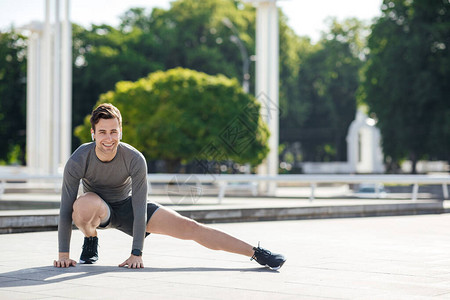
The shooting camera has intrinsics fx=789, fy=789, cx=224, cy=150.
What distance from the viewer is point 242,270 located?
6008 mm

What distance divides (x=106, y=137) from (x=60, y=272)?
1034 millimetres

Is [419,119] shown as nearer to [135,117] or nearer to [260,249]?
[135,117]

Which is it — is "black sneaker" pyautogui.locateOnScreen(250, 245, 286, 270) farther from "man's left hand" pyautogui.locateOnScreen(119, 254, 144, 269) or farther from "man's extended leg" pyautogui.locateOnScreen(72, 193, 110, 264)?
"man's extended leg" pyautogui.locateOnScreen(72, 193, 110, 264)

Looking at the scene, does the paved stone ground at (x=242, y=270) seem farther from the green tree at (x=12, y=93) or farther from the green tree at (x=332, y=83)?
the green tree at (x=332, y=83)

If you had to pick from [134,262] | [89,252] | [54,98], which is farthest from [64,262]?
[54,98]

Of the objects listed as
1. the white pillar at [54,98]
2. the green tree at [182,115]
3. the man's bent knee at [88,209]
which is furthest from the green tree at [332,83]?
the man's bent knee at [88,209]

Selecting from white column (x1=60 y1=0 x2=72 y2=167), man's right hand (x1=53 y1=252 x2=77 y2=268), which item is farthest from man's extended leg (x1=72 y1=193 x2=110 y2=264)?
white column (x1=60 y1=0 x2=72 y2=167)

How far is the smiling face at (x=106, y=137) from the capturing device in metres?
5.72

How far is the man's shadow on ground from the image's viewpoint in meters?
5.25

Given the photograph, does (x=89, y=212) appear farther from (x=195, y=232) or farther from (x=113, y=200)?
(x=195, y=232)

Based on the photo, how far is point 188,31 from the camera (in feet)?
182

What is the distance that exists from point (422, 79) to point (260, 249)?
119ft

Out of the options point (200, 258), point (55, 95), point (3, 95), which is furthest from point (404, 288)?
point (3, 95)

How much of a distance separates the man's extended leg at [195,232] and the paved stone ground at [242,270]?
170mm
